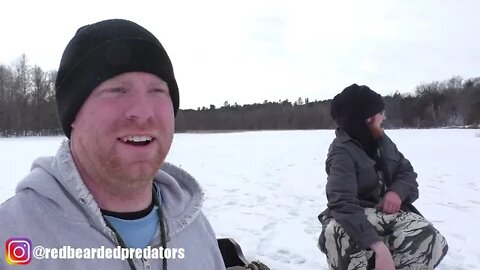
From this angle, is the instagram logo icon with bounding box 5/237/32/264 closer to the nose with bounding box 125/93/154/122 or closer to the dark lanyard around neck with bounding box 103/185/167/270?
the dark lanyard around neck with bounding box 103/185/167/270

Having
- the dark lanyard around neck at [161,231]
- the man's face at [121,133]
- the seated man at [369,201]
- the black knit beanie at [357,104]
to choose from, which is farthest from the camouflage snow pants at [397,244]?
the man's face at [121,133]

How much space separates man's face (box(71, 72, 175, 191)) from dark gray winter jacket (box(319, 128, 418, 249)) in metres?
1.48

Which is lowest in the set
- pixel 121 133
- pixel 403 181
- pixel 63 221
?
pixel 403 181

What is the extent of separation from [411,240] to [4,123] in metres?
59.2

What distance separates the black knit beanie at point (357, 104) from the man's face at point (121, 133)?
1666mm

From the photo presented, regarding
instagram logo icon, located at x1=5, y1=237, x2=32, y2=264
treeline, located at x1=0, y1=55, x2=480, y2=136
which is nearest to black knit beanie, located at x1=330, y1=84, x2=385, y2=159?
instagram logo icon, located at x1=5, y1=237, x2=32, y2=264

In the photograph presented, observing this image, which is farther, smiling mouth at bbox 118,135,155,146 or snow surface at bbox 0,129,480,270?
snow surface at bbox 0,129,480,270

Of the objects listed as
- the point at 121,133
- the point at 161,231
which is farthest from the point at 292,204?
the point at 121,133

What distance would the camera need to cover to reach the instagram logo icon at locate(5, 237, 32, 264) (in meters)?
1.04

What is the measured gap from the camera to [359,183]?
8.45 feet

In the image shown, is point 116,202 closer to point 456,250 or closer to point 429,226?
point 429,226

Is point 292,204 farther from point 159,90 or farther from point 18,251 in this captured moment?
point 18,251

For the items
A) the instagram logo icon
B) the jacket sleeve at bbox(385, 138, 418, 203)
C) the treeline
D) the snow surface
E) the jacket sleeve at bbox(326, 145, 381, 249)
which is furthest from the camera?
the treeline

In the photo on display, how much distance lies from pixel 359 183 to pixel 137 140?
5.84 feet
